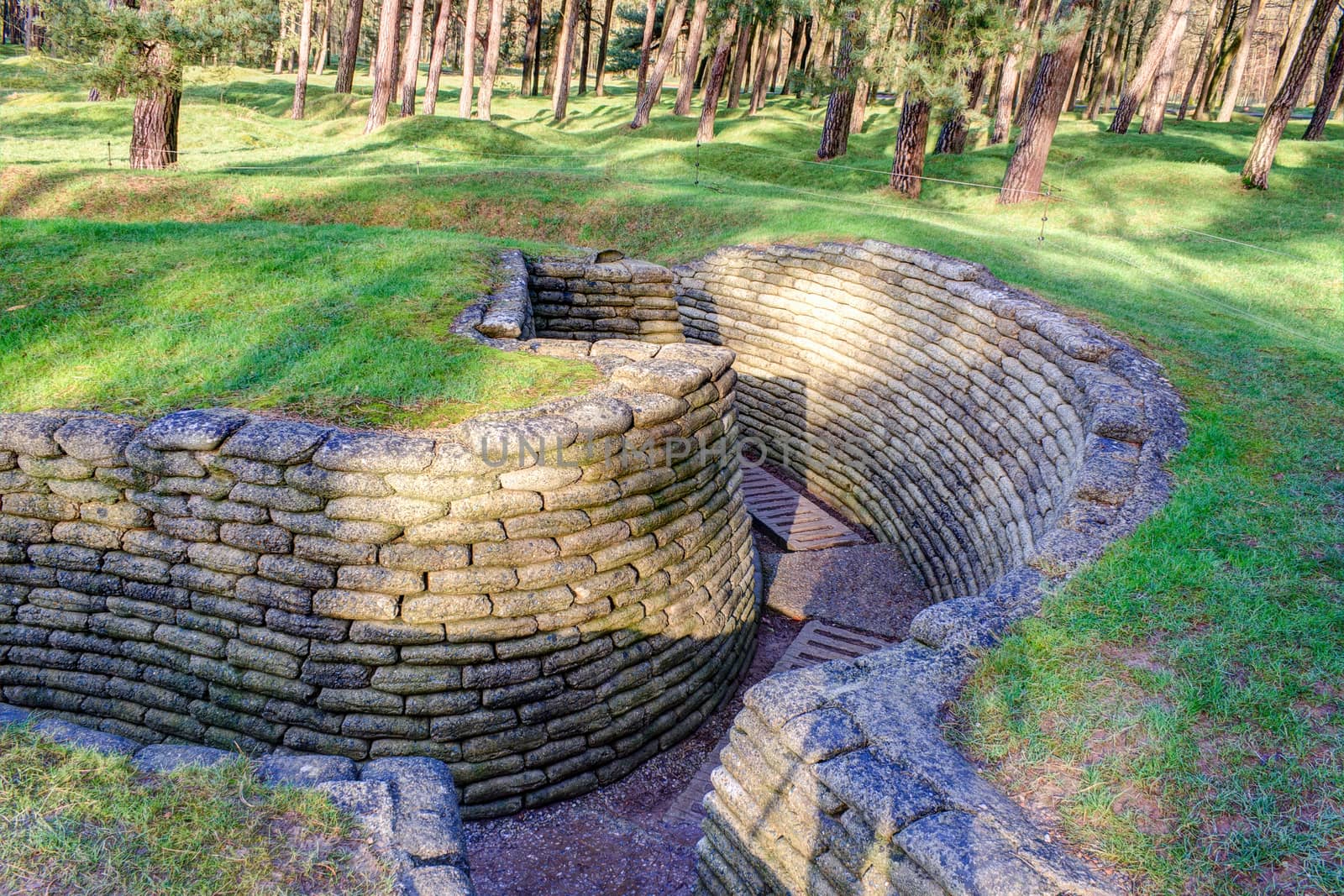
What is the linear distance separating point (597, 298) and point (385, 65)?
44.9 ft

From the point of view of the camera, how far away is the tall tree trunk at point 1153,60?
66.9ft

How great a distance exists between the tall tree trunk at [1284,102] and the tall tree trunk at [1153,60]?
5698 millimetres

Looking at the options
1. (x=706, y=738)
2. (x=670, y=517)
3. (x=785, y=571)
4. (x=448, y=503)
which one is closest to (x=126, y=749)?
(x=448, y=503)

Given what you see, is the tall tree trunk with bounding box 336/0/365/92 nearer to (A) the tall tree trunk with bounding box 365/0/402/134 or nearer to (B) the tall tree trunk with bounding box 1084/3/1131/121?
(A) the tall tree trunk with bounding box 365/0/402/134

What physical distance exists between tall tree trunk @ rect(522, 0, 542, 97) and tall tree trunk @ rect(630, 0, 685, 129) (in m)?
7.29

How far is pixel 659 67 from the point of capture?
22.3m

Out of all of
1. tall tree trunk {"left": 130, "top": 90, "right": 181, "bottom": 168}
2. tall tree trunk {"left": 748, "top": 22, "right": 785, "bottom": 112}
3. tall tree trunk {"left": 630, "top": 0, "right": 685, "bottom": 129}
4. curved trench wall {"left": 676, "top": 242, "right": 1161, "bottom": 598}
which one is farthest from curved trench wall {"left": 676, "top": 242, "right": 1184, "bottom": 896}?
tall tree trunk {"left": 748, "top": 22, "right": 785, "bottom": 112}

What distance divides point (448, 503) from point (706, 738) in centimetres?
240

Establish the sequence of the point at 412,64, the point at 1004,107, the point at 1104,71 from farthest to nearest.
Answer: the point at 1104,71 < the point at 412,64 < the point at 1004,107

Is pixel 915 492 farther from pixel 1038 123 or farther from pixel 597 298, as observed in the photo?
pixel 1038 123

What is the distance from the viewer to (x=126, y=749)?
3.16 m

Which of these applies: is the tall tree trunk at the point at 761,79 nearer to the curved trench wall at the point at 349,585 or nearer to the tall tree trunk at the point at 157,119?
the tall tree trunk at the point at 157,119

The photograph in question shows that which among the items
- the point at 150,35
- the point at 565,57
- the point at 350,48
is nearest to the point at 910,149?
the point at 150,35

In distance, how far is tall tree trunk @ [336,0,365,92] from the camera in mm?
24031
